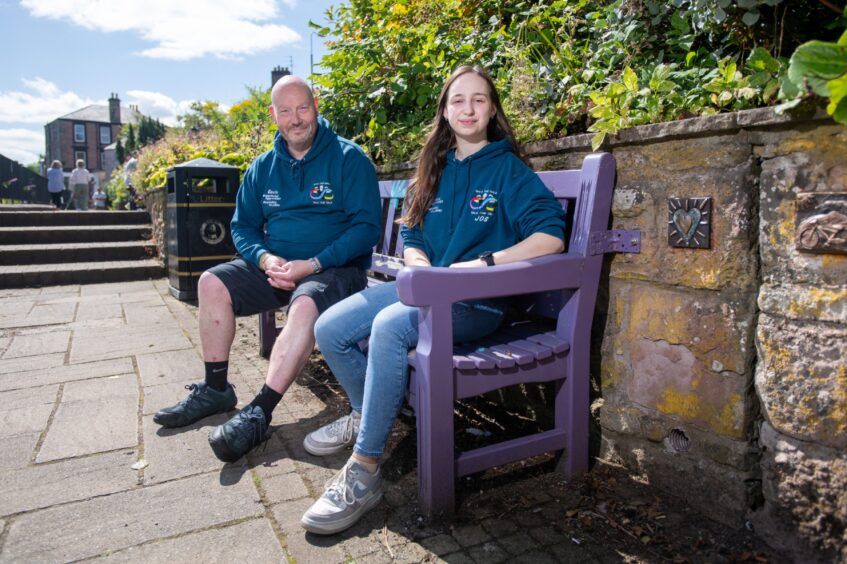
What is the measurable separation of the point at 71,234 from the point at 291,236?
7565 millimetres

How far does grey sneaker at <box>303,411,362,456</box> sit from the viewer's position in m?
2.59

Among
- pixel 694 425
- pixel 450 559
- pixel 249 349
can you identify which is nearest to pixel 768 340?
pixel 694 425

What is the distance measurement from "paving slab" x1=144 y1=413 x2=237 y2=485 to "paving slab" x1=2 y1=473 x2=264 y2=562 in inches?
3.7

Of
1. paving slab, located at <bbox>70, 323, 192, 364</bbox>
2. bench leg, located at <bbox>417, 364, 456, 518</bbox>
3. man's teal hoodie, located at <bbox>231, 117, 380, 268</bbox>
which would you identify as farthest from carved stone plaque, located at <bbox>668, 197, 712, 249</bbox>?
paving slab, located at <bbox>70, 323, 192, 364</bbox>

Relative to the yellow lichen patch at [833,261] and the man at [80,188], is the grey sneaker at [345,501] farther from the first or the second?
the man at [80,188]

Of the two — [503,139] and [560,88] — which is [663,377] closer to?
[503,139]

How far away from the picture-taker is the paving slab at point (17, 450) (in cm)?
257

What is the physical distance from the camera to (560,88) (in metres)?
2.78

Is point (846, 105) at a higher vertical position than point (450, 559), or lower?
higher

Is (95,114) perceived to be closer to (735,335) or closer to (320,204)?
(320,204)

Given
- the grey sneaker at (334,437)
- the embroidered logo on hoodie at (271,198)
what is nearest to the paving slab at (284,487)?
the grey sneaker at (334,437)

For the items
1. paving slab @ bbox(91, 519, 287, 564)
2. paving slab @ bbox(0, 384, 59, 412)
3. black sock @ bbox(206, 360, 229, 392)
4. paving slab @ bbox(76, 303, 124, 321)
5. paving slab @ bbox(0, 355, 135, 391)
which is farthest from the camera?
paving slab @ bbox(76, 303, 124, 321)

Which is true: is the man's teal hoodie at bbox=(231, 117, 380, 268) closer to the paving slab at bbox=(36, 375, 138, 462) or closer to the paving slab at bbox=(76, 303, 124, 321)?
the paving slab at bbox=(36, 375, 138, 462)

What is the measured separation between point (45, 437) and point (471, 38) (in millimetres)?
3412
